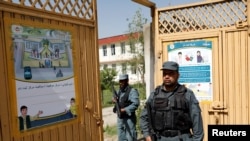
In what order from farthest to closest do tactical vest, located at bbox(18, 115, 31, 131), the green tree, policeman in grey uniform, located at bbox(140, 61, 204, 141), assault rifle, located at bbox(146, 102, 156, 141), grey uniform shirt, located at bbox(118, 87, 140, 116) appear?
1. the green tree
2. grey uniform shirt, located at bbox(118, 87, 140, 116)
3. assault rifle, located at bbox(146, 102, 156, 141)
4. policeman in grey uniform, located at bbox(140, 61, 204, 141)
5. tactical vest, located at bbox(18, 115, 31, 131)

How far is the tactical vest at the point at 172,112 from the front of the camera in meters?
3.15

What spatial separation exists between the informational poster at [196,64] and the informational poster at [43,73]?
6.92 ft

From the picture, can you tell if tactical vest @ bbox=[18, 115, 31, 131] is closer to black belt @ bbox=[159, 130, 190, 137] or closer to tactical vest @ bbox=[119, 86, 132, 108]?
black belt @ bbox=[159, 130, 190, 137]

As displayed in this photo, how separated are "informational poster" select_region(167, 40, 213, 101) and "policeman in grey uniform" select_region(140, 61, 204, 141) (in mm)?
1482

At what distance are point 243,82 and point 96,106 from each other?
230 centimetres

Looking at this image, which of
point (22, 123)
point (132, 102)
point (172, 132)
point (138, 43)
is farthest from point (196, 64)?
point (138, 43)

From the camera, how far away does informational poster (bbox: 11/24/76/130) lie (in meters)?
2.76

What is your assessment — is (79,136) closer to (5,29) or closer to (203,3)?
(5,29)

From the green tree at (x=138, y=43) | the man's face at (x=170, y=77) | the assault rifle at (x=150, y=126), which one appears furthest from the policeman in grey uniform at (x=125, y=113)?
the green tree at (x=138, y=43)

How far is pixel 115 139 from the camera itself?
257 inches

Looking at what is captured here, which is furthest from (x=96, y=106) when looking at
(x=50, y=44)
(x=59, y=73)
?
(x=50, y=44)

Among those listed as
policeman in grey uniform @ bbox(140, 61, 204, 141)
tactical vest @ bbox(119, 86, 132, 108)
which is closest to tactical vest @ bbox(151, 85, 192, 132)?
policeman in grey uniform @ bbox(140, 61, 204, 141)

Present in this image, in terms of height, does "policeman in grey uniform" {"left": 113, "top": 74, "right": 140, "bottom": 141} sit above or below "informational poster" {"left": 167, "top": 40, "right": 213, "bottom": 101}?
below

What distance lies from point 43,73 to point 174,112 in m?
1.51
